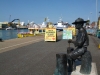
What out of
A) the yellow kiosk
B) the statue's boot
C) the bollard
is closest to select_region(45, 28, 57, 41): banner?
the yellow kiosk

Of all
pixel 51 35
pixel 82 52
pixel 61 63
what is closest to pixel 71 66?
pixel 82 52

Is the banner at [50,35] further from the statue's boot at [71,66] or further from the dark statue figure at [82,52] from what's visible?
the dark statue figure at [82,52]

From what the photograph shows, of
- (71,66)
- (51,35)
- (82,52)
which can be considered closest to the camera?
(82,52)

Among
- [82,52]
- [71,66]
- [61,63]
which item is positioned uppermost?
[82,52]

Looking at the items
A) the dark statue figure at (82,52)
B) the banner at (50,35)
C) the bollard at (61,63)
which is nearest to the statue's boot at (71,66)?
the dark statue figure at (82,52)

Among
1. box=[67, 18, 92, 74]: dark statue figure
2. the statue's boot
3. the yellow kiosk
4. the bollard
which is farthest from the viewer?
the yellow kiosk

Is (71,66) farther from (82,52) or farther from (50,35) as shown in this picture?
(50,35)

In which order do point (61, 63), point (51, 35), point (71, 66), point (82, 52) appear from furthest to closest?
point (51, 35), point (71, 66), point (82, 52), point (61, 63)

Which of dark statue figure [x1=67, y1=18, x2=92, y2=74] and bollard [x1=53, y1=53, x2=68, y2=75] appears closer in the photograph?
bollard [x1=53, y1=53, x2=68, y2=75]

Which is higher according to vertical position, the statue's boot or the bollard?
the bollard

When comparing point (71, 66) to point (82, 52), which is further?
point (71, 66)

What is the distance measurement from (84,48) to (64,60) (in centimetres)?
75

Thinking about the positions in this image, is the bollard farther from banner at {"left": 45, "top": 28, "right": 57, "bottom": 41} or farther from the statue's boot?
banner at {"left": 45, "top": 28, "right": 57, "bottom": 41}

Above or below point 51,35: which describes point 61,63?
above
